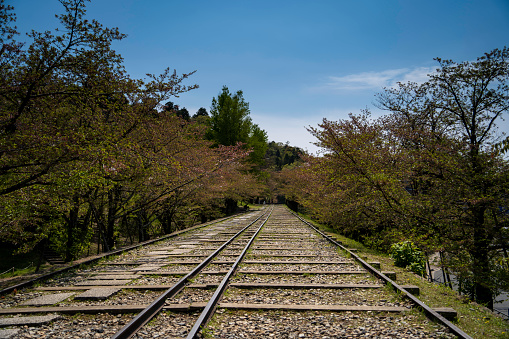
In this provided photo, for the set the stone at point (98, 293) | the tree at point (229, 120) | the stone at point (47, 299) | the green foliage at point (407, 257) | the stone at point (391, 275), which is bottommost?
the green foliage at point (407, 257)

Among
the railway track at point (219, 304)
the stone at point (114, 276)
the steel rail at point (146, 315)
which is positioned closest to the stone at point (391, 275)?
the railway track at point (219, 304)

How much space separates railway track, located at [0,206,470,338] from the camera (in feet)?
13.0

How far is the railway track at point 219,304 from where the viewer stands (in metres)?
3.95

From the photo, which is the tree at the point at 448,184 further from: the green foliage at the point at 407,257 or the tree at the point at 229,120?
the tree at the point at 229,120

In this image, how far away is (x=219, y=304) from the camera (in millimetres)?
4820

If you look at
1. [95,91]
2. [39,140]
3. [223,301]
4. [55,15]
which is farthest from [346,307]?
[55,15]

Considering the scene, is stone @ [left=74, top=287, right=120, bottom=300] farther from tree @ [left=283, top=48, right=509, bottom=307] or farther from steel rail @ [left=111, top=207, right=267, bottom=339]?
tree @ [left=283, top=48, right=509, bottom=307]

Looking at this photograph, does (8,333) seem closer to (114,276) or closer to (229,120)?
(114,276)

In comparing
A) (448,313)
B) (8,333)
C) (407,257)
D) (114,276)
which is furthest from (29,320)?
(407,257)

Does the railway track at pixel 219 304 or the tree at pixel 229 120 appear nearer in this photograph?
the railway track at pixel 219 304

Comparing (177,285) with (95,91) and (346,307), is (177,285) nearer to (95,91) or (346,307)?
(346,307)

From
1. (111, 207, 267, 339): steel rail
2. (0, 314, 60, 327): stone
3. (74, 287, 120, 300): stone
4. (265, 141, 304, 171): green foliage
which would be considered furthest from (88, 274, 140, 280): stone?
(265, 141, 304, 171): green foliage

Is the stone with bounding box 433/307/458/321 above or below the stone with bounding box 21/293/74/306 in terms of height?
below

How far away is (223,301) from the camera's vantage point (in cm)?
504
